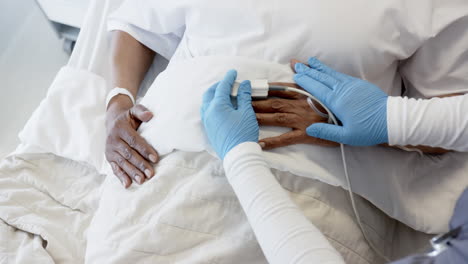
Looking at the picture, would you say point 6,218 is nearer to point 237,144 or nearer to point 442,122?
point 237,144

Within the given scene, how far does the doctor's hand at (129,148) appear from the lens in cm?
76

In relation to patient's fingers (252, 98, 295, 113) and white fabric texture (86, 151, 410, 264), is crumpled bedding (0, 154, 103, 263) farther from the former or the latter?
patient's fingers (252, 98, 295, 113)

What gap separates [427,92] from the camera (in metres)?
0.79

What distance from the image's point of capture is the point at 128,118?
0.85 metres

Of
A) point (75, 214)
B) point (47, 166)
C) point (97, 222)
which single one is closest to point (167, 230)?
point (97, 222)

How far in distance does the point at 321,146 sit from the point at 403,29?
278mm

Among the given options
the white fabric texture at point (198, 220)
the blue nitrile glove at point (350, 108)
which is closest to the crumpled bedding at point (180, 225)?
the white fabric texture at point (198, 220)

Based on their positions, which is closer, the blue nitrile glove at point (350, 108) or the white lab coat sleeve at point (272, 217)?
the white lab coat sleeve at point (272, 217)

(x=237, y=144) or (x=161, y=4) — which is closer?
(x=237, y=144)

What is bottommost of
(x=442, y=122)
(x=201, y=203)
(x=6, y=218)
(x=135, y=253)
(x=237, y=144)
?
(x=6, y=218)

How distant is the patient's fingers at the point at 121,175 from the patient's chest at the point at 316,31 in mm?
327

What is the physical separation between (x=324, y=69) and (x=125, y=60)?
57 cm

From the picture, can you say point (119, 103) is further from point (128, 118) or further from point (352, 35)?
point (352, 35)

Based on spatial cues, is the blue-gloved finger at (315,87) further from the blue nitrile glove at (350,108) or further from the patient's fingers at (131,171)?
the patient's fingers at (131,171)
